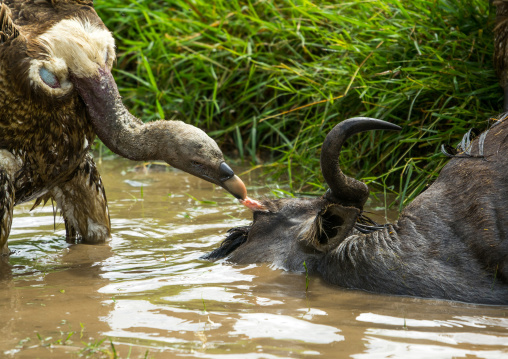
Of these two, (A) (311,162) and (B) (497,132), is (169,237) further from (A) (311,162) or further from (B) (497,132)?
(B) (497,132)

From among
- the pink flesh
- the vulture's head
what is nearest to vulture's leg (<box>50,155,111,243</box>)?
the vulture's head

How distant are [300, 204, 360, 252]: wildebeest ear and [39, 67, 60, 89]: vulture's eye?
1.66 metres

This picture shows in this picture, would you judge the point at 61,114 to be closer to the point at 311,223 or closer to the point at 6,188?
the point at 6,188

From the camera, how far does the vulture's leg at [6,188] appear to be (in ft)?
13.7

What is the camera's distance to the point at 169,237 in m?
5.02

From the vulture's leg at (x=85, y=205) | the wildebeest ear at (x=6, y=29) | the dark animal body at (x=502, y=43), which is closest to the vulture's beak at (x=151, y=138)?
the wildebeest ear at (x=6, y=29)

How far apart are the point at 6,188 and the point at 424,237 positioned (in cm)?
231

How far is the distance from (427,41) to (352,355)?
3.54m

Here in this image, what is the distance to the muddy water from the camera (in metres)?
2.85

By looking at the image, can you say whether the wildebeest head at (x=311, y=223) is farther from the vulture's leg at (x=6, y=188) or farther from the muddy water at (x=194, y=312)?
the vulture's leg at (x=6, y=188)

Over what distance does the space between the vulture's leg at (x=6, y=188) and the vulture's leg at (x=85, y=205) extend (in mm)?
718

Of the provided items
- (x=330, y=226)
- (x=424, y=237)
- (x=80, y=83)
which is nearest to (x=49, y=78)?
(x=80, y=83)

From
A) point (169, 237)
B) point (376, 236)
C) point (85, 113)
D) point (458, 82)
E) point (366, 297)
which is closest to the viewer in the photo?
point (366, 297)

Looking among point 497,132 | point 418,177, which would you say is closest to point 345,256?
point 497,132
